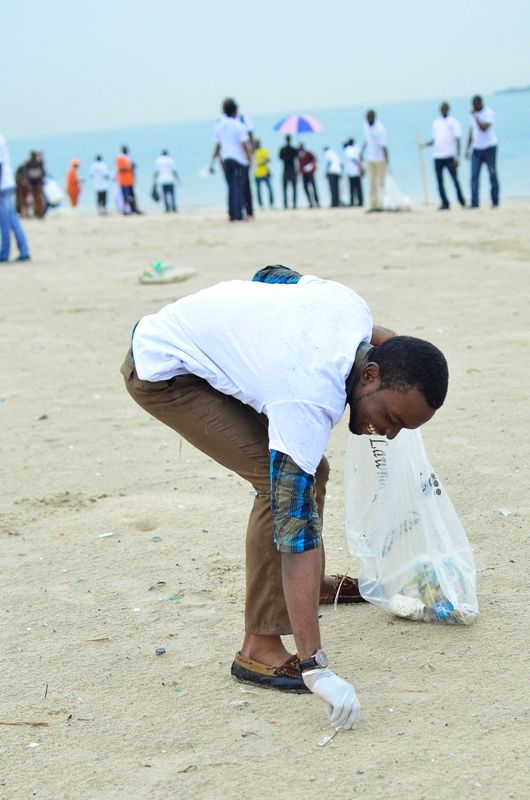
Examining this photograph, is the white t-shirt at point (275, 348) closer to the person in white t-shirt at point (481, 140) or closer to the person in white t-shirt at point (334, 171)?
the person in white t-shirt at point (481, 140)

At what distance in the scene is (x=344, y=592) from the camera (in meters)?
3.31

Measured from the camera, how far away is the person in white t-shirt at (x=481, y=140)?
1370cm

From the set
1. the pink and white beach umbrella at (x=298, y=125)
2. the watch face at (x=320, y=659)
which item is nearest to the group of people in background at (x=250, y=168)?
the pink and white beach umbrella at (x=298, y=125)

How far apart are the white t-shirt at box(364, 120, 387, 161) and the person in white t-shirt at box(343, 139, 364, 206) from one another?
3.75m

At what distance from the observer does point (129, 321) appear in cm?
787

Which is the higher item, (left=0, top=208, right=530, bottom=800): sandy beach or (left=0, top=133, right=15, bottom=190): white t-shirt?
(left=0, top=133, right=15, bottom=190): white t-shirt

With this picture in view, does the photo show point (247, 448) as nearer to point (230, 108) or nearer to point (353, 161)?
point (230, 108)

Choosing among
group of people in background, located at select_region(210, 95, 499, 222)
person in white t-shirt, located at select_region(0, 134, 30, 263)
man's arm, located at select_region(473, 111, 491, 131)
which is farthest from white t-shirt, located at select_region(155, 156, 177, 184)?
person in white t-shirt, located at select_region(0, 134, 30, 263)

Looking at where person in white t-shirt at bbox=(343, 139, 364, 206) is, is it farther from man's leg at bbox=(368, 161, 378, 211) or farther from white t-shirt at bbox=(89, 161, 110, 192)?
white t-shirt at bbox=(89, 161, 110, 192)

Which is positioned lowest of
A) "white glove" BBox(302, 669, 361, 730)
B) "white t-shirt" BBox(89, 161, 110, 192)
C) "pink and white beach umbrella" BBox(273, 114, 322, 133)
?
"white glove" BBox(302, 669, 361, 730)

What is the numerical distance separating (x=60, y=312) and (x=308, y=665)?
6383mm

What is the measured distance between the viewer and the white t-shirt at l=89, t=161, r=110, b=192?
75.5 feet

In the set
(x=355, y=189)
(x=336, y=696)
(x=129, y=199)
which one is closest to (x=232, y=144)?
(x=355, y=189)

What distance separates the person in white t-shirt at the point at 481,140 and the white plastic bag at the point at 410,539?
11.4 meters
